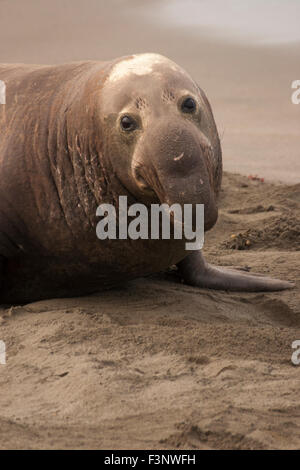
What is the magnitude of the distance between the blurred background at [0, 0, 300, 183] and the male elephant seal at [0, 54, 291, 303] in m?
3.78

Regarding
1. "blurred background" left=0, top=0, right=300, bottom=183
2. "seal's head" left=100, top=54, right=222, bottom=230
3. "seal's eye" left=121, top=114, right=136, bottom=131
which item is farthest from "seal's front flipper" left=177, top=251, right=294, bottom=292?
"blurred background" left=0, top=0, right=300, bottom=183

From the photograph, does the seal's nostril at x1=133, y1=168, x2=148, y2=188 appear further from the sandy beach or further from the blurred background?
the blurred background

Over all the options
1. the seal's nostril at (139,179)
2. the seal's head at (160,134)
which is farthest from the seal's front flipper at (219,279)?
the seal's nostril at (139,179)

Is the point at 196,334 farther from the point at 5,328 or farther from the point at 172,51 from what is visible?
the point at 172,51

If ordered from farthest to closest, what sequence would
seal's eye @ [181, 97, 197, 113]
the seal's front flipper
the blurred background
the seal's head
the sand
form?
1. the blurred background
2. the seal's front flipper
3. seal's eye @ [181, 97, 197, 113]
4. the seal's head
5. the sand

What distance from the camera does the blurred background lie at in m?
8.55

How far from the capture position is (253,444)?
2391 millimetres

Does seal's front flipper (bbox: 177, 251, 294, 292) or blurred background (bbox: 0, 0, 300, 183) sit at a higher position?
blurred background (bbox: 0, 0, 300, 183)

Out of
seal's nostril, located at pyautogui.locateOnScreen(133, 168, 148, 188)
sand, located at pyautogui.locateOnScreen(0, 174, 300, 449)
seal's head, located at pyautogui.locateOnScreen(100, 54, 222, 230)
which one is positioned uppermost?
seal's head, located at pyautogui.locateOnScreen(100, 54, 222, 230)

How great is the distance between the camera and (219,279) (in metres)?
4.26

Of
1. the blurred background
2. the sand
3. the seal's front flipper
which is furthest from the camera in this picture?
the blurred background

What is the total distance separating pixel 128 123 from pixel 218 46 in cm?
909

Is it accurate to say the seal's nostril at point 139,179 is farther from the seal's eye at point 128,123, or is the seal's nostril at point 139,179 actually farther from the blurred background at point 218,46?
the blurred background at point 218,46

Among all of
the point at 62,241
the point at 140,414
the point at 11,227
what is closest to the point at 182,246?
the point at 62,241
